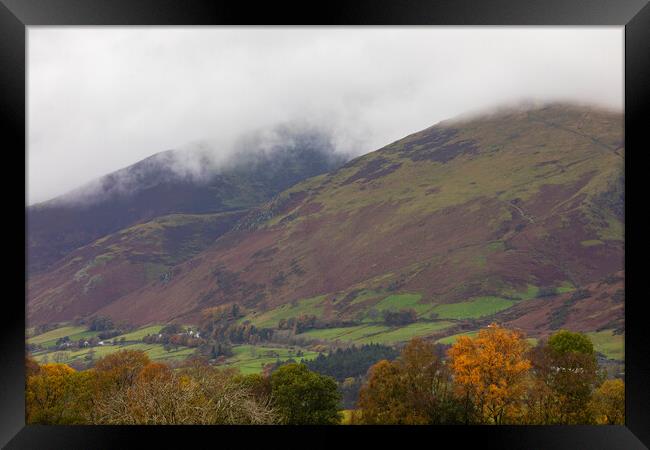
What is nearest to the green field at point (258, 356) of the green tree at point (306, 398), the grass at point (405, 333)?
the grass at point (405, 333)

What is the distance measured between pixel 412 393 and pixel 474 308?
195 ft

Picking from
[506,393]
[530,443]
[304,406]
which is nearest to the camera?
[530,443]

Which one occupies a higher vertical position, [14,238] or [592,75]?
[592,75]

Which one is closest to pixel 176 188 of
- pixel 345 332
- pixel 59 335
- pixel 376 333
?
pixel 59 335

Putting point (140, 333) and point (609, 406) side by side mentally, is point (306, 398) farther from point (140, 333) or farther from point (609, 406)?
point (140, 333)

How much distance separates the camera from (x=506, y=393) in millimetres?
23219

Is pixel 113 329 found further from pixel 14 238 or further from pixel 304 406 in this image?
pixel 14 238

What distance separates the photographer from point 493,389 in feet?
76.2

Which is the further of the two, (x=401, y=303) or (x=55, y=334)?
(x=55, y=334)

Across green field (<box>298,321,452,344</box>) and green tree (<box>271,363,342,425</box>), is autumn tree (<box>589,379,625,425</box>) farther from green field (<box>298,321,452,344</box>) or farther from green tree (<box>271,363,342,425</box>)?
green field (<box>298,321,452,344</box>)

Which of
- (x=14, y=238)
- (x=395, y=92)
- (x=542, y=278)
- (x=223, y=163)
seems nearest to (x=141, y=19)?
(x=14, y=238)

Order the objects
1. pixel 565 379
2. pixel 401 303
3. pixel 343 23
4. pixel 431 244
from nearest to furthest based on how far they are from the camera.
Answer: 1. pixel 343 23
2. pixel 565 379
3. pixel 401 303
4. pixel 431 244

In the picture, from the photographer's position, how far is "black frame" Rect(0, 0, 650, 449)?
10.4 feet

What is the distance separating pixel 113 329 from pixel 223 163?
4769cm
